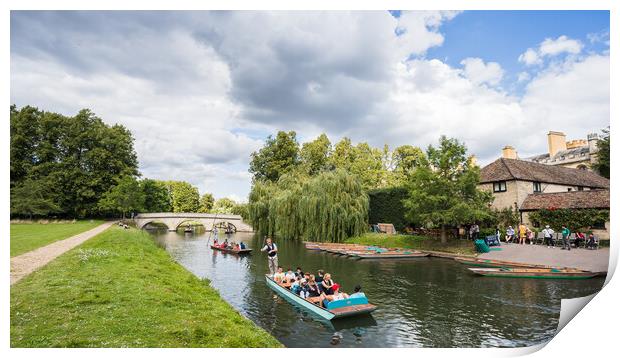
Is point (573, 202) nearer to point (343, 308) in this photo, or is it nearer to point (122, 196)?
point (343, 308)

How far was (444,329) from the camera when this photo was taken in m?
8.84

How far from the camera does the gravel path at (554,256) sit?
A: 585 inches

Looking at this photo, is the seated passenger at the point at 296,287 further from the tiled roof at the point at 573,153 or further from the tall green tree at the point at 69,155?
the tiled roof at the point at 573,153

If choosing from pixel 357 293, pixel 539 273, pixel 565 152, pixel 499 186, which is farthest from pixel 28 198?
pixel 565 152

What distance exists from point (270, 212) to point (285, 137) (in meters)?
16.5

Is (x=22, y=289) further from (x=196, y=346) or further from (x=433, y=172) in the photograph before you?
(x=433, y=172)

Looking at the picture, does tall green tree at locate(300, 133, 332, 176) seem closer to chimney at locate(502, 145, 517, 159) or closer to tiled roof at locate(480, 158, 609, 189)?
chimney at locate(502, 145, 517, 159)

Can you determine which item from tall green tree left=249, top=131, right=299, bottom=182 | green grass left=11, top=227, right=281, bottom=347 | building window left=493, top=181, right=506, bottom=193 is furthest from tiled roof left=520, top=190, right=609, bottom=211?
tall green tree left=249, top=131, right=299, bottom=182

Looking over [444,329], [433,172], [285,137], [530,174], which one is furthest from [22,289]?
[285,137]

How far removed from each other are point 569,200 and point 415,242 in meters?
8.60

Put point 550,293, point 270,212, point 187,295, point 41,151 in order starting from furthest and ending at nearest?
point 270,212, point 41,151, point 550,293, point 187,295

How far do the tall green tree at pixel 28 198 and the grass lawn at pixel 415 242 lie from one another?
18.4 m

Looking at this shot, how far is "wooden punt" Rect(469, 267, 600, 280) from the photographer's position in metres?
13.8

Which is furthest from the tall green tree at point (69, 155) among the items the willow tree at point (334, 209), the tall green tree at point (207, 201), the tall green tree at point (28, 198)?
the tall green tree at point (207, 201)
